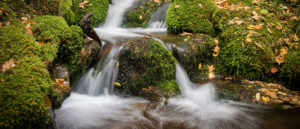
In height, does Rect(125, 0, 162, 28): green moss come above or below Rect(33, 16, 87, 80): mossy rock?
above

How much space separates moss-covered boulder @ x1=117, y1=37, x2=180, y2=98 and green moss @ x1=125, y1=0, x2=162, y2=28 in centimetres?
371

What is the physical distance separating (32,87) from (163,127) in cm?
193

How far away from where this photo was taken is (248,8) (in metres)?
5.08

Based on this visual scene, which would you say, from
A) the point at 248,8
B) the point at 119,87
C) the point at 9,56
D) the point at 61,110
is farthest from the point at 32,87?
the point at 248,8

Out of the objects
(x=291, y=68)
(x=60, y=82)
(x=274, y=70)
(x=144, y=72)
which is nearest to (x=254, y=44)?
(x=274, y=70)

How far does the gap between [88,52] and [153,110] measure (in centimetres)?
199

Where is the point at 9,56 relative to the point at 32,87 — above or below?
above

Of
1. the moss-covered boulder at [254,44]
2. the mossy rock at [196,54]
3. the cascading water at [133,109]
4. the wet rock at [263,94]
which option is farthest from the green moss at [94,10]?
the wet rock at [263,94]

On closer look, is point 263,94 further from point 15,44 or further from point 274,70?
point 15,44

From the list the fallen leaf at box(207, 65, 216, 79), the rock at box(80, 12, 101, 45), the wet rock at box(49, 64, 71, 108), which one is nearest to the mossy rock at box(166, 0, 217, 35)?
the fallen leaf at box(207, 65, 216, 79)

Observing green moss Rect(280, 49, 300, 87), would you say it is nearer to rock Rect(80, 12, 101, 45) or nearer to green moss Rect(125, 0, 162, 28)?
rock Rect(80, 12, 101, 45)

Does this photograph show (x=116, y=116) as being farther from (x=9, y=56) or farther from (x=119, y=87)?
(x=9, y=56)

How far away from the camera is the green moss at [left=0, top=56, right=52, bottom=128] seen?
6.48 feet

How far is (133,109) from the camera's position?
3.32 m
